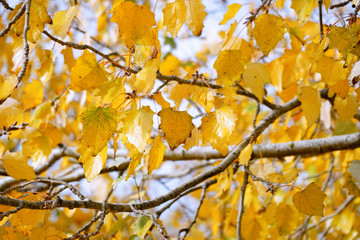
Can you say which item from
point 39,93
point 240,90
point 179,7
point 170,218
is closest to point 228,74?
point 179,7

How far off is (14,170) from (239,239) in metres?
0.66

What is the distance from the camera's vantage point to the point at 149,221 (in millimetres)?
1058

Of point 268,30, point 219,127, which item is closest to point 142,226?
point 219,127

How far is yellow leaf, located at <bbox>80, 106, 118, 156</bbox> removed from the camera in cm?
79

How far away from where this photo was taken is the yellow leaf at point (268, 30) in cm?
95

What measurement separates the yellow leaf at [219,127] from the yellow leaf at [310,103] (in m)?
0.31

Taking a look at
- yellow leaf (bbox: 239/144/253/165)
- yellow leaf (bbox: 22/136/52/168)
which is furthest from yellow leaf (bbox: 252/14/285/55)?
yellow leaf (bbox: 22/136/52/168)

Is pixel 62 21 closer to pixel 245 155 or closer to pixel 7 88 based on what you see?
pixel 7 88

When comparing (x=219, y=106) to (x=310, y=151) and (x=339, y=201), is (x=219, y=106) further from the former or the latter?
(x=339, y=201)

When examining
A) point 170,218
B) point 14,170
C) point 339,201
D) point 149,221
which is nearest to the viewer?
point 14,170

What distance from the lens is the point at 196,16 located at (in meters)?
0.96

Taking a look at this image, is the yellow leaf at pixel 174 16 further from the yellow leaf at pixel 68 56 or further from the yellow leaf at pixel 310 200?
the yellow leaf at pixel 310 200

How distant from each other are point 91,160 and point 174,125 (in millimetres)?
194

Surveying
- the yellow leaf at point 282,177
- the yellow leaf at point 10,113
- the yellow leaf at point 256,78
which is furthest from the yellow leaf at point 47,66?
the yellow leaf at point 282,177
